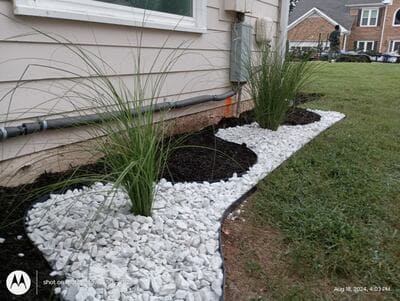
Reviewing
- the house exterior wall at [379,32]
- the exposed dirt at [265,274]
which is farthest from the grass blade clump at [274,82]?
the house exterior wall at [379,32]

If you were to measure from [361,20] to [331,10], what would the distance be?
2.15 m

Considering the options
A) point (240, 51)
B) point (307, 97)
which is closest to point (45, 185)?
point (240, 51)

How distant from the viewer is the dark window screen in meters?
2.28

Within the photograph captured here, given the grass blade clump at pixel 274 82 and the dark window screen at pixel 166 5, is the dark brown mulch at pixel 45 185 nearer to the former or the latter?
the grass blade clump at pixel 274 82

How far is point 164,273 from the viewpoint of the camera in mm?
1286

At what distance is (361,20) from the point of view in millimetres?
23500

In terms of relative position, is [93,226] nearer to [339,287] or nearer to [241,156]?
[339,287]

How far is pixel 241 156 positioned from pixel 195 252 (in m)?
1.22

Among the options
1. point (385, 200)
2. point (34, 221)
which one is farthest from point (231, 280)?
point (385, 200)

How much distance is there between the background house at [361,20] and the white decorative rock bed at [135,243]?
74.5 ft

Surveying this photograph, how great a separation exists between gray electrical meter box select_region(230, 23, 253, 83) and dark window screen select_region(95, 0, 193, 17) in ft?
2.17

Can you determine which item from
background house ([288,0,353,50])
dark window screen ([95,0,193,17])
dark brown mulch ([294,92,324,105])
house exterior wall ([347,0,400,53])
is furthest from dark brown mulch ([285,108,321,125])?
house exterior wall ([347,0,400,53])

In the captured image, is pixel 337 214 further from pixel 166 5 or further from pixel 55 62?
pixel 166 5

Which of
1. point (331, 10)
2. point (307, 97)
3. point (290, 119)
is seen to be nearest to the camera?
point (290, 119)
